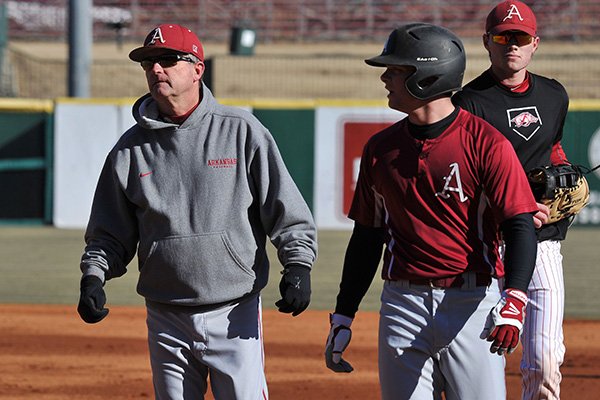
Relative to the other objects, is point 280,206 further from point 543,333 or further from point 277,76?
point 277,76

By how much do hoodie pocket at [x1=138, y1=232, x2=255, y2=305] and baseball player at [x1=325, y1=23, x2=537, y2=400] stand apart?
1.98ft

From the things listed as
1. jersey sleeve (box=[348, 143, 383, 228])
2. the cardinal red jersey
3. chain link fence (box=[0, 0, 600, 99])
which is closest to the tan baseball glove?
the cardinal red jersey

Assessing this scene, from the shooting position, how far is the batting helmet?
14.3 feet

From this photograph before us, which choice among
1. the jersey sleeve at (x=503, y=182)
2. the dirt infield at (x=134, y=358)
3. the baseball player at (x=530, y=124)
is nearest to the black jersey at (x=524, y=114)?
the baseball player at (x=530, y=124)

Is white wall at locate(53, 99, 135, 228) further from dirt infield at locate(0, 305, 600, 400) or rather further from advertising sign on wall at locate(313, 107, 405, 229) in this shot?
A: dirt infield at locate(0, 305, 600, 400)

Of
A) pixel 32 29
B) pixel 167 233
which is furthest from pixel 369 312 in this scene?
pixel 32 29

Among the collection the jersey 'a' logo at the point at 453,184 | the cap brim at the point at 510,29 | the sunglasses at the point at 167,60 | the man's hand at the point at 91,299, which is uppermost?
the cap brim at the point at 510,29

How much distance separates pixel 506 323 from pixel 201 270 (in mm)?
1233

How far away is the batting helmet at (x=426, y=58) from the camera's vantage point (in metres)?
4.37

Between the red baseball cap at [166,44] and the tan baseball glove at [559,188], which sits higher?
the red baseball cap at [166,44]

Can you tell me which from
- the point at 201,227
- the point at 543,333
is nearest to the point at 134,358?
the point at 543,333

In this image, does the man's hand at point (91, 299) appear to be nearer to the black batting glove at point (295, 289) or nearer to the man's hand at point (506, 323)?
the black batting glove at point (295, 289)

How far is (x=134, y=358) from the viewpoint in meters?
8.81

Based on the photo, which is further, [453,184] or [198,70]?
[198,70]
